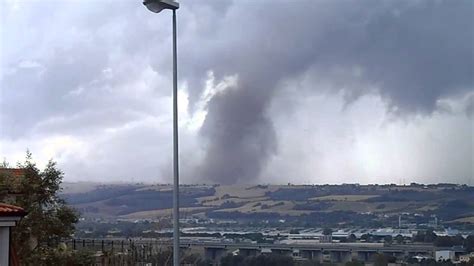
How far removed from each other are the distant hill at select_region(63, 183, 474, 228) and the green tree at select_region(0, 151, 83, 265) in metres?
0.78

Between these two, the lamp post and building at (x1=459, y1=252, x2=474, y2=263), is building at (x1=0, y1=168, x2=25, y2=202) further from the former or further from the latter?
building at (x1=459, y1=252, x2=474, y2=263)

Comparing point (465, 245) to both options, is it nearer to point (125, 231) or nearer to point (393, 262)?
point (393, 262)

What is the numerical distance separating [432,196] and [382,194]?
3.65 metres

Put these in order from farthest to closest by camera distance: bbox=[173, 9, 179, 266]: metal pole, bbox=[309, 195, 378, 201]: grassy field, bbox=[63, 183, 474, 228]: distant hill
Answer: bbox=[309, 195, 378, 201]: grassy field → bbox=[63, 183, 474, 228]: distant hill → bbox=[173, 9, 179, 266]: metal pole

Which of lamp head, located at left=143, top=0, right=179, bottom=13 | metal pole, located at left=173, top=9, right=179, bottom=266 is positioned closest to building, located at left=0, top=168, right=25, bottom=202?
metal pole, located at left=173, top=9, right=179, bottom=266

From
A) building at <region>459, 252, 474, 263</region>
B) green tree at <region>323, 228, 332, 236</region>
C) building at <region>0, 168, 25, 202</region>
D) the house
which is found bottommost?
building at <region>459, 252, 474, 263</region>

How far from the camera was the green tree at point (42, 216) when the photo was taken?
20.5 metres

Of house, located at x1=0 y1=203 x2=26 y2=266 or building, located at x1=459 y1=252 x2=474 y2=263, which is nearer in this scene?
house, located at x1=0 y1=203 x2=26 y2=266

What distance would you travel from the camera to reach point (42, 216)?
69.5 feet

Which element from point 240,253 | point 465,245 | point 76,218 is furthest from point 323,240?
point 76,218

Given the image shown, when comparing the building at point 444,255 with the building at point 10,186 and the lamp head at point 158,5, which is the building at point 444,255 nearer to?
the lamp head at point 158,5

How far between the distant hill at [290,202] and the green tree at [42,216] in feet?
2.55

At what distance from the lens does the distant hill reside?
78.7ft

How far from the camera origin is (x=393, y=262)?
1956 cm
